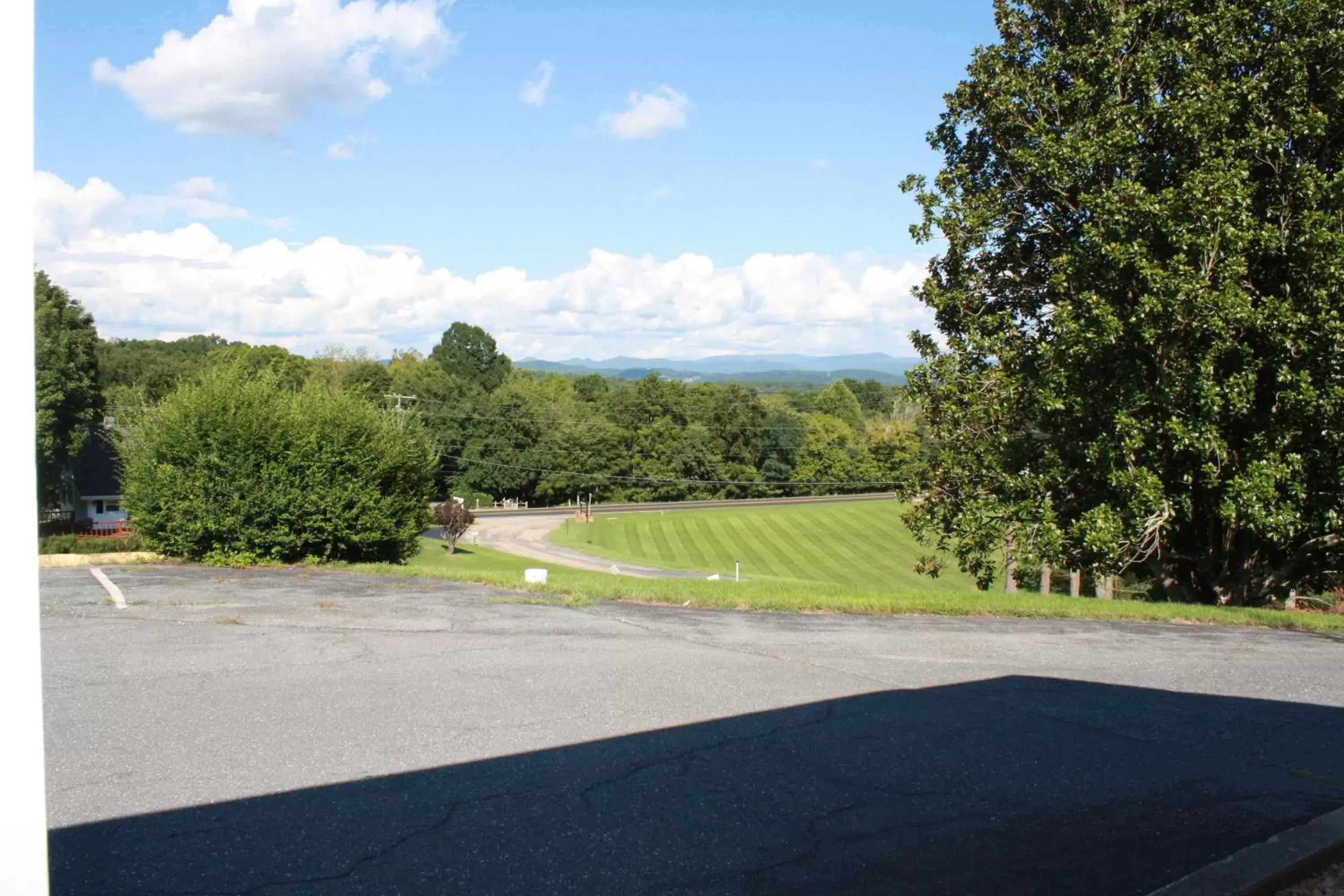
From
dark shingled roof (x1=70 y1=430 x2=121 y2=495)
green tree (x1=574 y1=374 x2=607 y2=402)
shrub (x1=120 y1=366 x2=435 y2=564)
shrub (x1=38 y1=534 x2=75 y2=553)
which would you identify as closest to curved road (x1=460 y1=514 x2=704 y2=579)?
shrub (x1=120 y1=366 x2=435 y2=564)

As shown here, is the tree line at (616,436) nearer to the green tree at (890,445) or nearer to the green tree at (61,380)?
the green tree at (890,445)

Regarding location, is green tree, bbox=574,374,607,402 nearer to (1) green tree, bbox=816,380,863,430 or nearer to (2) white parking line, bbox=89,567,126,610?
(1) green tree, bbox=816,380,863,430

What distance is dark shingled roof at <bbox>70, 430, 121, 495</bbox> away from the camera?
51875 mm

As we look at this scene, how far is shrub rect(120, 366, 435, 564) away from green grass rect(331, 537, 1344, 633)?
4.98 metres

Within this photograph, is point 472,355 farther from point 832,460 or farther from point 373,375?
point 832,460

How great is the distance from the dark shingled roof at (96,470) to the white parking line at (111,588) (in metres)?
40.1

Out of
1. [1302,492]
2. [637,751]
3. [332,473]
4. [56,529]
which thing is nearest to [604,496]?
[56,529]

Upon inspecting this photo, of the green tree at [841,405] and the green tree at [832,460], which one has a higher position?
the green tree at [841,405]

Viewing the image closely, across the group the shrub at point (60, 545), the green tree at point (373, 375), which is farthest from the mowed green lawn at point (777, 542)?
the green tree at point (373, 375)

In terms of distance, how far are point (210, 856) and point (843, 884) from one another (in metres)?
2.88

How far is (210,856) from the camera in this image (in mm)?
4574

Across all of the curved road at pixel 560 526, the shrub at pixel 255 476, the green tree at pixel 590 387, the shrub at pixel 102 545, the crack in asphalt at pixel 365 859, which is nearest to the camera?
the crack in asphalt at pixel 365 859

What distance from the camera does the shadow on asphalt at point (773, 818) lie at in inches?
175

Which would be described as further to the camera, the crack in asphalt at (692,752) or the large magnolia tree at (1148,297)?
the large magnolia tree at (1148,297)
